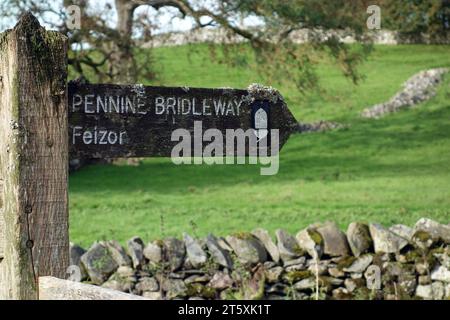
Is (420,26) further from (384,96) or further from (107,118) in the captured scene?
(107,118)

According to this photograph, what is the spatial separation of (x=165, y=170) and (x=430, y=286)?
12680mm

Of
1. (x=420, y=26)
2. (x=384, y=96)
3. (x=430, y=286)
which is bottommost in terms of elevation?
(x=430, y=286)

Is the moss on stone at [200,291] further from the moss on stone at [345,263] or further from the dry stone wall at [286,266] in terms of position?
the moss on stone at [345,263]

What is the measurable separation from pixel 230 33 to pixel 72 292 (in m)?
20.1

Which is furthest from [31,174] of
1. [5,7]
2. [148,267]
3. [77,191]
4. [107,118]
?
[5,7]

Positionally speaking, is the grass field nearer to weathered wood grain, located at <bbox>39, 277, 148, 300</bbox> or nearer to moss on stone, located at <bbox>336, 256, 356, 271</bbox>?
moss on stone, located at <bbox>336, 256, 356, 271</bbox>

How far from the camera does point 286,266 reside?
31.6 ft

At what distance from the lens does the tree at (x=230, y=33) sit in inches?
856

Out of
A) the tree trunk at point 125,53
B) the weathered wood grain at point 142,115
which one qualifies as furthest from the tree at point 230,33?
the weathered wood grain at point 142,115

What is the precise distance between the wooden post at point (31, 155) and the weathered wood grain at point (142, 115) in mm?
177

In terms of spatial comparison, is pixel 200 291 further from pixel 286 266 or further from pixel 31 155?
pixel 31 155

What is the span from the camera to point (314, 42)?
22625 millimetres

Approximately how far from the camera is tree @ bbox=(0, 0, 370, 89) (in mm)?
21734

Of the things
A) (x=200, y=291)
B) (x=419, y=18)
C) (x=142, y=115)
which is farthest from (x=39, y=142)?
(x=419, y=18)
